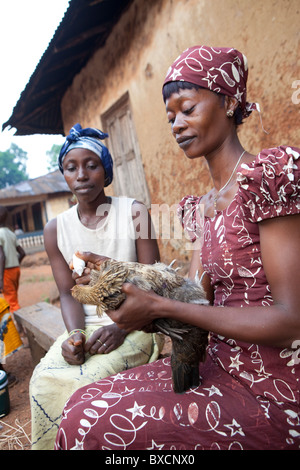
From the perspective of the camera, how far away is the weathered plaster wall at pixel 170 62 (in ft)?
9.46

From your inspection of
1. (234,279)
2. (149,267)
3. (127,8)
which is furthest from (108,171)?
(127,8)

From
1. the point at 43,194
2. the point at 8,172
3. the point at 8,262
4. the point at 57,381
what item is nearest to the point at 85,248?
the point at 57,381

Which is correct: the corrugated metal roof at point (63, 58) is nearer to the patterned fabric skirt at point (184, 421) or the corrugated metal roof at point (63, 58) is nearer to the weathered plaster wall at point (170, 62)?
the weathered plaster wall at point (170, 62)

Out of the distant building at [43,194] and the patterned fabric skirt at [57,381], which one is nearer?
the patterned fabric skirt at [57,381]

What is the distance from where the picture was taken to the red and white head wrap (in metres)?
1.36

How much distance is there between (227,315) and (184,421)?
405 millimetres

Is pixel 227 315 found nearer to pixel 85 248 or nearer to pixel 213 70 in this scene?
pixel 213 70

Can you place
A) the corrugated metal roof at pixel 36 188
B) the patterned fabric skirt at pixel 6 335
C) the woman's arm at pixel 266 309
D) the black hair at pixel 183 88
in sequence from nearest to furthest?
the woman's arm at pixel 266 309 → the black hair at pixel 183 88 → the patterned fabric skirt at pixel 6 335 → the corrugated metal roof at pixel 36 188

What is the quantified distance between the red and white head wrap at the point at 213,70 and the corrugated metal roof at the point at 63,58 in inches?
169

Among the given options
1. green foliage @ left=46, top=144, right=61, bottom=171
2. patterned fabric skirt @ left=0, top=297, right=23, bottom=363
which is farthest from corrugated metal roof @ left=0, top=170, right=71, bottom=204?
green foliage @ left=46, top=144, right=61, bottom=171

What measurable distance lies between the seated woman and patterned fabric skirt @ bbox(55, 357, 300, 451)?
0.53 meters

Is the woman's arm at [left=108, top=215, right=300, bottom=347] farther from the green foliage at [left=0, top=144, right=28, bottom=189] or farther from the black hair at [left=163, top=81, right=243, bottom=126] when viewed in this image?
the green foliage at [left=0, top=144, right=28, bottom=189]

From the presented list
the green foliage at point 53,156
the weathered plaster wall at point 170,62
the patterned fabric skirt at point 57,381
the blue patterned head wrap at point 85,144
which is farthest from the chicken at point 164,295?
the green foliage at point 53,156
